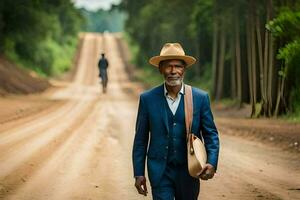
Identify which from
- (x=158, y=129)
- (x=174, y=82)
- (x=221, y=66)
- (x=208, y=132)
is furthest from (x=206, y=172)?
(x=221, y=66)

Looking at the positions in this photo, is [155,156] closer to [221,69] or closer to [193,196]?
[193,196]

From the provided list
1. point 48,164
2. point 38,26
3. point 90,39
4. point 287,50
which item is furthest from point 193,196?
point 90,39

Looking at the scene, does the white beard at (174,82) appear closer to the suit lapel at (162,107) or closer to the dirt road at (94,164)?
the suit lapel at (162,107)

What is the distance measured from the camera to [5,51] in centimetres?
5116

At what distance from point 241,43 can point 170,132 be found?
93.2 ft

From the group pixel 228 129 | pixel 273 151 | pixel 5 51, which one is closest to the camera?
pixel 273 151

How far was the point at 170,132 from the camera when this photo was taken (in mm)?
5969

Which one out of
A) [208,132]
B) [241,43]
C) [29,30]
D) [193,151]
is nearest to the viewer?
[193,151]

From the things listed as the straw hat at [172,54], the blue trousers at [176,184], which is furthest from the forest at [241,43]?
the blue trousers at [176,184]

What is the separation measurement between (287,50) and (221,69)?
641 inches

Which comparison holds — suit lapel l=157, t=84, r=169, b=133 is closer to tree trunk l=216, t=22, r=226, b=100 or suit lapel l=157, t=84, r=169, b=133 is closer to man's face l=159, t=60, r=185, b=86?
man's face l=159, t=60, r=185, b=86

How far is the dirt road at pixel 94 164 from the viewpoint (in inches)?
414

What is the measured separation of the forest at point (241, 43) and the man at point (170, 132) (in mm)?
13438

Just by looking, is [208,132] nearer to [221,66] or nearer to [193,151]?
[193,151]
